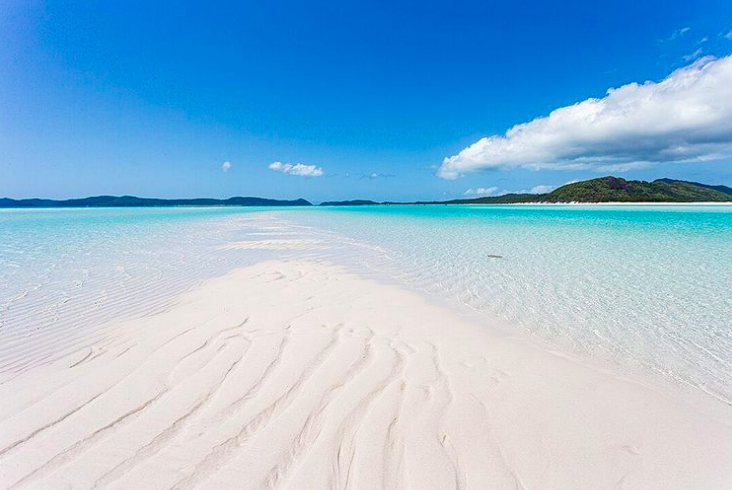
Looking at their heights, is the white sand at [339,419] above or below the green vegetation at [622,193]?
above

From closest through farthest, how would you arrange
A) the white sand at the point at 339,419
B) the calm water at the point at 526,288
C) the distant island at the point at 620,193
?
the white sand at the point at 339,419 → the calm water at the point at 526,288 → the distant island at the point at 620,193

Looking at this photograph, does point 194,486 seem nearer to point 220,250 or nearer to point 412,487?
point 412,487

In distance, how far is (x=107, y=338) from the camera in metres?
4.76

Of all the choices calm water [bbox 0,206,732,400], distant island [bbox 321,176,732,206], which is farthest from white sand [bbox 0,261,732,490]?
distant island [bbox 321,176,732,206]

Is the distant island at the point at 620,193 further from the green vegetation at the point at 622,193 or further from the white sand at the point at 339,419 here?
the white sand at the point at 339,419

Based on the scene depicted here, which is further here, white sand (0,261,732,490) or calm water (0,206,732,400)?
calm water (0,206,732,400)

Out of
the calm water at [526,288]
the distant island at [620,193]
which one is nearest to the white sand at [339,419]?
the calm water at [526,288]

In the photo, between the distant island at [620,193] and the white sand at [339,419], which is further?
the distant island at [620,193]

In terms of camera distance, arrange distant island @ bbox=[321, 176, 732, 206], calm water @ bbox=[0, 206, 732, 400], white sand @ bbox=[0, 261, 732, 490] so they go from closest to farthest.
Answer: white sand @ bbox=[0, 261, 732, 490] → calm water @ bbox=[0, 206, 732, 400] → distant island @ bbox=[321, 176, 732, 206]

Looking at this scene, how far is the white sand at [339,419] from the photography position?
2330 mm

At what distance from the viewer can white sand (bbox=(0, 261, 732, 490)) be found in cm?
233

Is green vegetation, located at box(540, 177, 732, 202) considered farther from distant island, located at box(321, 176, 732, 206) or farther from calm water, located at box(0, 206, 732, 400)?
calm water, located at box(0, 206, 732, 400)

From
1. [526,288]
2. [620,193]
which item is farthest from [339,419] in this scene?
[620,193]

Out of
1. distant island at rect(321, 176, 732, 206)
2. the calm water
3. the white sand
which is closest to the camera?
the white sand
